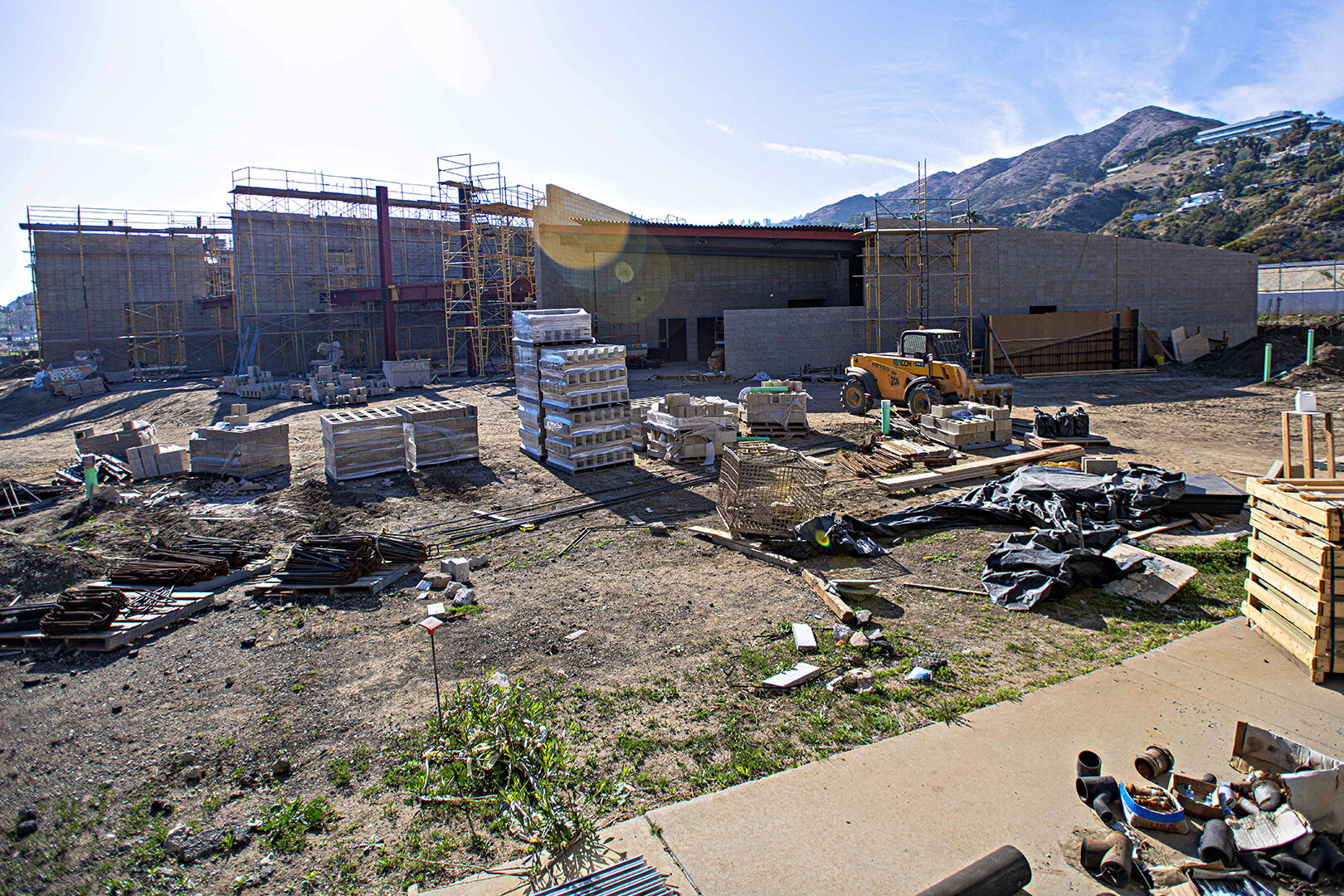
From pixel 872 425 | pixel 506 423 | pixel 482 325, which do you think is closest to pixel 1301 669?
pixel 872 425

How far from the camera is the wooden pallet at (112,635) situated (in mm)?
7137

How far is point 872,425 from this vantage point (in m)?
18.1

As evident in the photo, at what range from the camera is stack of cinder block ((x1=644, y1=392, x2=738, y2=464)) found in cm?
1485

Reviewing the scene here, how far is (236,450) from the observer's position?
46.4 feet

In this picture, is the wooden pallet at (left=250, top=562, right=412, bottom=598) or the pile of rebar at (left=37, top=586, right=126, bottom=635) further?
the wooden pallet at (left=250, top=562, right=412, bottom=598)

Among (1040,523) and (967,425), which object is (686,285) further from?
(1040,523)

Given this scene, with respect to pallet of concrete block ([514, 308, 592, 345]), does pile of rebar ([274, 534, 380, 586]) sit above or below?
below

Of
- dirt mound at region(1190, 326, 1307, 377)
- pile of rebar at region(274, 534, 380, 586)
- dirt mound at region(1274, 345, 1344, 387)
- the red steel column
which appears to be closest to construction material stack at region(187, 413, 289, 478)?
pile of rebar at region(274, 534, 380, 586)

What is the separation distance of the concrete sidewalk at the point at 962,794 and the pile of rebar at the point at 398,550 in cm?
585

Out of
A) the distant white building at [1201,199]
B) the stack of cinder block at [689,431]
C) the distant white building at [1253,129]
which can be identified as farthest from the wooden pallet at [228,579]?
the distant white building at [1253,129]

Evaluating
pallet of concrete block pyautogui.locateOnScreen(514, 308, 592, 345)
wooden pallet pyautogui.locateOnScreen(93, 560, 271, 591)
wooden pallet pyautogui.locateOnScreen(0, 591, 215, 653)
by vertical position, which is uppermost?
pallet of concrete block pyautogui.locateOnScreen(514, 308, 592, 345)

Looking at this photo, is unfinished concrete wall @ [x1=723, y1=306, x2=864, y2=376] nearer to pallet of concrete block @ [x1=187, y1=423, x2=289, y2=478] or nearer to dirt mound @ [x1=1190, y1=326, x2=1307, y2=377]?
dirt mound @ [x1=1190, y1=326, x2=1307, y2=377]

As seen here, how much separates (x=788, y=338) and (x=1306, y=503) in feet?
78.6

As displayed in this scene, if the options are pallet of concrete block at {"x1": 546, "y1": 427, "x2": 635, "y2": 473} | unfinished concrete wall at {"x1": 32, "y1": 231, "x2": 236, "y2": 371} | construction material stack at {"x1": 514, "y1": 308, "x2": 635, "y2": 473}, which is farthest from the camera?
unfinished concrete wall at {"x1": 32, "y1": 231, "x2": 236, "y2": 371}
